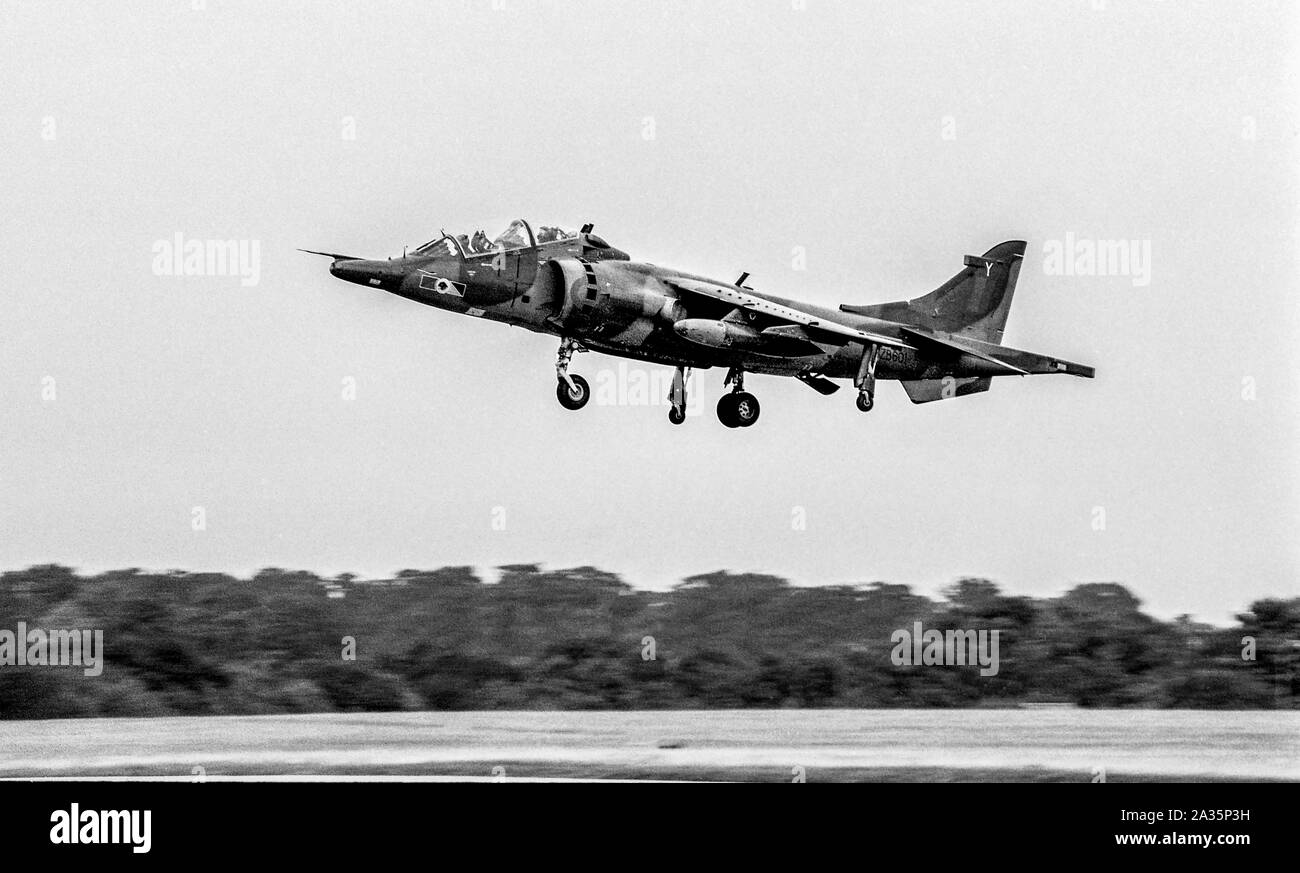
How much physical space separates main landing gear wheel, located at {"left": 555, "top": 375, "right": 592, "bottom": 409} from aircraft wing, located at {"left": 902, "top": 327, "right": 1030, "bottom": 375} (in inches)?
231

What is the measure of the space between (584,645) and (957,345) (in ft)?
32.3

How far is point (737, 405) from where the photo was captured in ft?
94.6

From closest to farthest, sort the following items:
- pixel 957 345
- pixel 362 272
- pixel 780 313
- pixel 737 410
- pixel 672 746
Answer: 1. pixel 362 272
2. pixel 672 746
3. pixel 780 313
4. pixel 737 410
5. pixel 957 345

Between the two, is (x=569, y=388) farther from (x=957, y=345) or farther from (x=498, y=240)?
(x=957, y=345)

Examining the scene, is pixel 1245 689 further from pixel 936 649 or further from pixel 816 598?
pixel 816 598

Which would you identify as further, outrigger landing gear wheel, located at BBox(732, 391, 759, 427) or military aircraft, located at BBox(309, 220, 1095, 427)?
outrigger landing gear wheel, located at BBox(732, 391, 759, 427)

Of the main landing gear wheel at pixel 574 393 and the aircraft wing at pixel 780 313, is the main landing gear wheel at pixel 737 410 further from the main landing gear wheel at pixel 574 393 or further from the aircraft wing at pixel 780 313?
the main landing gear wheel at pixel 574 393

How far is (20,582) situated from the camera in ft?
123

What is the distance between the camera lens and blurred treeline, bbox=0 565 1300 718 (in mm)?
34188

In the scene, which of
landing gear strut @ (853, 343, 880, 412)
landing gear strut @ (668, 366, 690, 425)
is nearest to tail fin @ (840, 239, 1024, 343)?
landing gear strut @ (853, 343, 880, 412)

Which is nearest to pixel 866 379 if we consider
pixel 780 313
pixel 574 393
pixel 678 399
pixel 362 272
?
pixel 780 313

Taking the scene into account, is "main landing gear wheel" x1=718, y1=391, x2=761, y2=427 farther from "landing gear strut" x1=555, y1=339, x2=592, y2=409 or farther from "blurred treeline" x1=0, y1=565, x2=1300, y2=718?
"blurred treeline" x1=0, y1=565, x2=1300, y2=718
